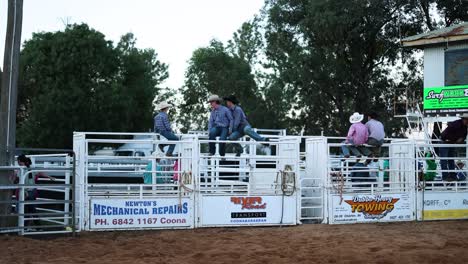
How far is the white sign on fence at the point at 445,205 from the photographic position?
17078 millimetres

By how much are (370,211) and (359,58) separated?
2966 cm

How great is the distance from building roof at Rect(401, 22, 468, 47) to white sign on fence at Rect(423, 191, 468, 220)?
14.0 metres

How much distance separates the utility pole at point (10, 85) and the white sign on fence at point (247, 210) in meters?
3.94

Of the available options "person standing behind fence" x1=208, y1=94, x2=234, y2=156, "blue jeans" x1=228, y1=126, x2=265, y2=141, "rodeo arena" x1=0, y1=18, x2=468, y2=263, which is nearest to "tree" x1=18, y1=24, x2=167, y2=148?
"rodeo arena" x1=0, y1=18, x2=468, y2=263

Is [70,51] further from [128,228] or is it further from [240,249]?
[240,249]

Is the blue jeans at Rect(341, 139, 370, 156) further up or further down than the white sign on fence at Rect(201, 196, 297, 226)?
further up

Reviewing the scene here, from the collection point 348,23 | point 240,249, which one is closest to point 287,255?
point 240,249

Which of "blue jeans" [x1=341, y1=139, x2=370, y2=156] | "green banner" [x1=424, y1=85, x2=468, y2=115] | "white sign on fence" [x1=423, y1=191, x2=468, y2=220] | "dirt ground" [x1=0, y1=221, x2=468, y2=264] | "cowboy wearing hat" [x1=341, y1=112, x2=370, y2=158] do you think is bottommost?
"dirt ground" [x1=0, y1=221, x2=468, y2=264]

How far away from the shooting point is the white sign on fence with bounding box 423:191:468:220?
56.0ft

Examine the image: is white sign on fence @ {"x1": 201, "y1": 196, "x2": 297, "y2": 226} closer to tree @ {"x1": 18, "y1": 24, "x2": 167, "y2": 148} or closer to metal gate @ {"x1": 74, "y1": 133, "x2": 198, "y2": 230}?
metal gate @ {"x1": 74, "y1": 133, "x2": 198, "y2": 230}

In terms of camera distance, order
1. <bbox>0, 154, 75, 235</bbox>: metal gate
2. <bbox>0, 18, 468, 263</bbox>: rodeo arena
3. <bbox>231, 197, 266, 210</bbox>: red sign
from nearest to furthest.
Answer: <bbox>0, 154, 75, 235</bbox>: metal gate < <bbox>0, 18, 468, 263</bbox>: rodeo arena < <bbox>231, 197, 266, 210</bbox>: red sign

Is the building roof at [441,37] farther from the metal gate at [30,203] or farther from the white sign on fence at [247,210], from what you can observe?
the metal gate at [30,203]

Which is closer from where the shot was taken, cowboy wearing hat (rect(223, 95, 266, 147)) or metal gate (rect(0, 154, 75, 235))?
metal gate (rect(0, 154, 75, 235))

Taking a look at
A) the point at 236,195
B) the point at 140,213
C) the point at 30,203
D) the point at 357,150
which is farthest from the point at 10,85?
the point at 357,150
